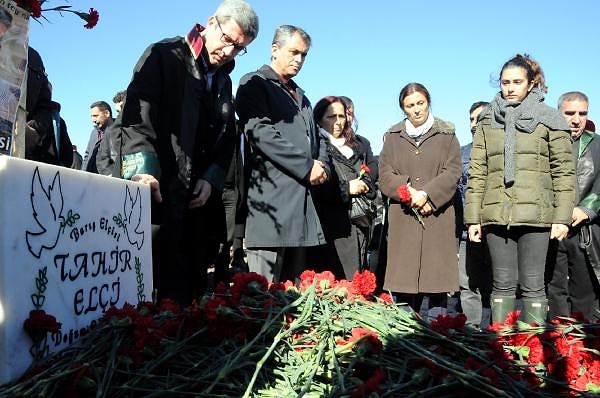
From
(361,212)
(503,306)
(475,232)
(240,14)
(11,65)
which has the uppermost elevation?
(240,14)

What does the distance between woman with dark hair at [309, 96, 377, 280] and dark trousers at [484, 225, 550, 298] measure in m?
1.11

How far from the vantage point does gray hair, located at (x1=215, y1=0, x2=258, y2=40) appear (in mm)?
3107

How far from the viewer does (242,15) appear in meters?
3.12

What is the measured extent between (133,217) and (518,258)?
2.95 metres

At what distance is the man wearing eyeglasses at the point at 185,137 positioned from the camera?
115 inches

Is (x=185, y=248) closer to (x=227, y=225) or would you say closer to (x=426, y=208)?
(x=227, y=225)

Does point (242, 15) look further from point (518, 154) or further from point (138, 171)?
point (518, 154)

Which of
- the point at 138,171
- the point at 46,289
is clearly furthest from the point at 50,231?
the point at 138,171

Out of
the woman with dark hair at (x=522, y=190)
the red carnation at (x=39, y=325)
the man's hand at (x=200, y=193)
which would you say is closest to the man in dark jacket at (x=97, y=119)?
the man's hand at (x=200, y=193)

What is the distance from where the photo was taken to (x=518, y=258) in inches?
169

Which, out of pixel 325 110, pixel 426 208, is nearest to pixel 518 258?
pixel 426 208

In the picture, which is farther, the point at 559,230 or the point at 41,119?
the point at 559,230

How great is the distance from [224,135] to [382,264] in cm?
263

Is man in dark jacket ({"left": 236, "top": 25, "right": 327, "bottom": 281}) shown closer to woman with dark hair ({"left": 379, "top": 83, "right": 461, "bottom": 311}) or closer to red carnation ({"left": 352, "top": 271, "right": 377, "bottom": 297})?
woman with dark hair ({"left": 379, "top": 83, "right": 461, "bottom": 311})
